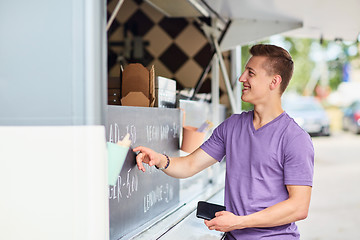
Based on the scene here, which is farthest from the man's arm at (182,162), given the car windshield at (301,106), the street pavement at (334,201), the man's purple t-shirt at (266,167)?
the car windshield at (301,106)

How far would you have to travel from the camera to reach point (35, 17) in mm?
Result: 1019

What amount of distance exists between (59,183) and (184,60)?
3.97 m

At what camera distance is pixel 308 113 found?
12.4 metres

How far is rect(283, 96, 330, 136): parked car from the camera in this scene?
40.5ft

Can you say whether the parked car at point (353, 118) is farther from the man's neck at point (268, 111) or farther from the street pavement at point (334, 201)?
the man's neck at point (268, 111)

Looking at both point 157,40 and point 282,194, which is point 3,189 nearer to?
point 282,194

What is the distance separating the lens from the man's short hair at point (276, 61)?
1.72 metres

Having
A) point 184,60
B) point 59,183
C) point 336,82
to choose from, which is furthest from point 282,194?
point 336,82

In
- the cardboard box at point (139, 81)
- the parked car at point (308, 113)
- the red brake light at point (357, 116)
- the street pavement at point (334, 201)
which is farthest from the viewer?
the red brake light at point (357, 116)

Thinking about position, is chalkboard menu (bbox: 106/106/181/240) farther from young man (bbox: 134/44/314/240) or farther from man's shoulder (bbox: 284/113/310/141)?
man's shoulder (bbox: 284/113/310/141)

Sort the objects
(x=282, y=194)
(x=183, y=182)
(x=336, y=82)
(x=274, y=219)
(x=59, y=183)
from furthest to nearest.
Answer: (x=336, y=82)
(x=183, y=182)
(x=282, y=194)
(x=274, y=219)
(x=59, y=183)

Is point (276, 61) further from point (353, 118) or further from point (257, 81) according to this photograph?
point (353, 118)

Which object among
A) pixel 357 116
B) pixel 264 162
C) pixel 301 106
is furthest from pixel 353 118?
pixel 264 162

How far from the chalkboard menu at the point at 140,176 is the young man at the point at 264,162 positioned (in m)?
0.10
